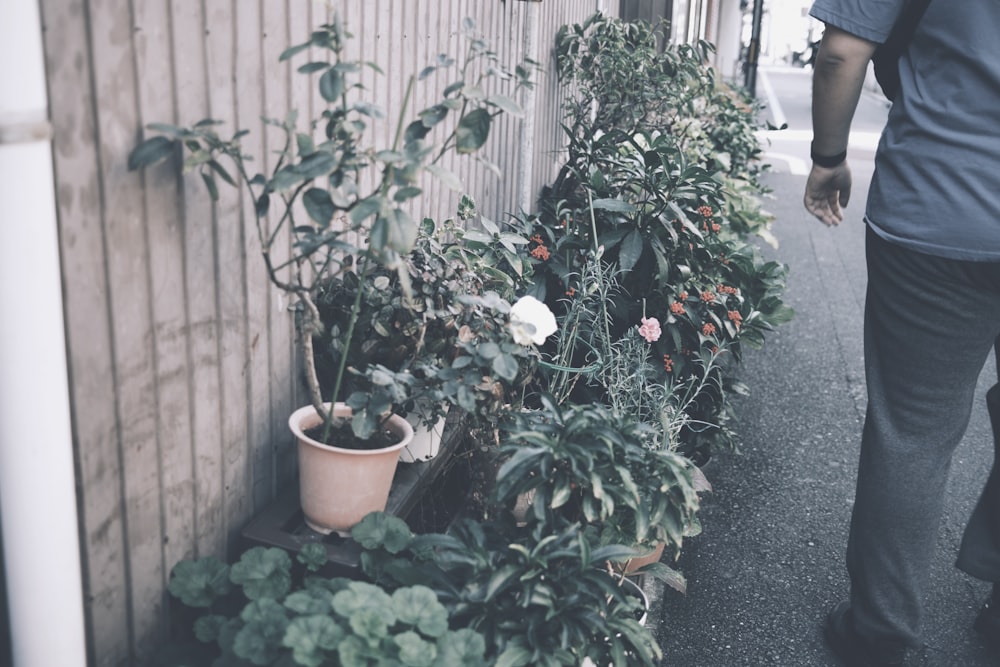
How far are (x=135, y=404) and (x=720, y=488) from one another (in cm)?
250

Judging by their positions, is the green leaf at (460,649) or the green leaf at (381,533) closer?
the green leaf at (460,649)

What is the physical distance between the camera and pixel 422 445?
273cm

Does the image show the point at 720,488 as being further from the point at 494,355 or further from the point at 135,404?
the point at 135,404

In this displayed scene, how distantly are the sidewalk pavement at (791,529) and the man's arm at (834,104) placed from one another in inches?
48.3

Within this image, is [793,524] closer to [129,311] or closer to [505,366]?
[505,366]

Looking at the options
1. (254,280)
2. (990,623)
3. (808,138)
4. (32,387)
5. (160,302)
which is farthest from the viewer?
(808,138)

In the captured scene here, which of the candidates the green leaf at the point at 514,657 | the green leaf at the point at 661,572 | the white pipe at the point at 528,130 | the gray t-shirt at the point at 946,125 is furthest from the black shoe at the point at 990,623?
the white pipe at the point at 528,130

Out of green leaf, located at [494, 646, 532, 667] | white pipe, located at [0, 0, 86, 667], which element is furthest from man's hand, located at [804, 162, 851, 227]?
white pipe, located at [0, 0, 86, 667]

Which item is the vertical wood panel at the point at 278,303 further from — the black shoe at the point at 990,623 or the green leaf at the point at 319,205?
the black shoe at the point at 990,623

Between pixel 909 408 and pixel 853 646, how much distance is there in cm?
72

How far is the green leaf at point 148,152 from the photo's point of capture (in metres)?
1.69

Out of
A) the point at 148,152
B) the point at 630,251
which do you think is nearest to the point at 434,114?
the point at 148,152

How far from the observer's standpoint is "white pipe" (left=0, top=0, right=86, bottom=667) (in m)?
1.45

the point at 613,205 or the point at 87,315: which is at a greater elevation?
the point at 87,315
